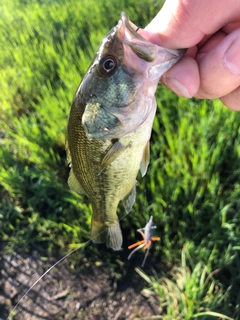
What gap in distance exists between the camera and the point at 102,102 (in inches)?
38.7

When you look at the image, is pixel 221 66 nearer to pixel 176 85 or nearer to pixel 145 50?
pixel 176 85

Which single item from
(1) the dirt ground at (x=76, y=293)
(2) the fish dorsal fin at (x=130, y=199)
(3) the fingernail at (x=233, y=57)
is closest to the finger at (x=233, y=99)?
(3) the fingernail at (x=233, y=57)

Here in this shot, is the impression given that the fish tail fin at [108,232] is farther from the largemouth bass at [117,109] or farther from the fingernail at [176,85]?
the fingernail at [176,85]

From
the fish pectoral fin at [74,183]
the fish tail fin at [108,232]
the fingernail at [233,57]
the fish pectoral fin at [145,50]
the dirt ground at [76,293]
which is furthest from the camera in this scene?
the dirt ground at [76,293]

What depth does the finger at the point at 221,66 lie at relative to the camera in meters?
0.99

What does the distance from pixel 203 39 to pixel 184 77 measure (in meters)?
0.20

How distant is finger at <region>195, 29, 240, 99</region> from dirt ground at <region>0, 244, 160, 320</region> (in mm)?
1181

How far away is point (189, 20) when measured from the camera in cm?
97

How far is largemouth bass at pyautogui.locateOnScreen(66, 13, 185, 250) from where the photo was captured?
92cm

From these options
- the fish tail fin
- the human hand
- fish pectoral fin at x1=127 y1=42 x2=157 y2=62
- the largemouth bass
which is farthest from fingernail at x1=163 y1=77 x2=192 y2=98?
the fish tail fin

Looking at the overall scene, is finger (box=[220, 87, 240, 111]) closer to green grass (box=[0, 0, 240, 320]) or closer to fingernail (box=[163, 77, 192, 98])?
fingernail (box=[163, 77, 192, 98])

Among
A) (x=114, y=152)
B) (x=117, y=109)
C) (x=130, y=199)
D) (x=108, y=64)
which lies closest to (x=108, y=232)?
(x=130, y=199)

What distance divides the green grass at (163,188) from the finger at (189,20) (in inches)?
31.7

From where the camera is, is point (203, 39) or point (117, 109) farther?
point (203, 39)
